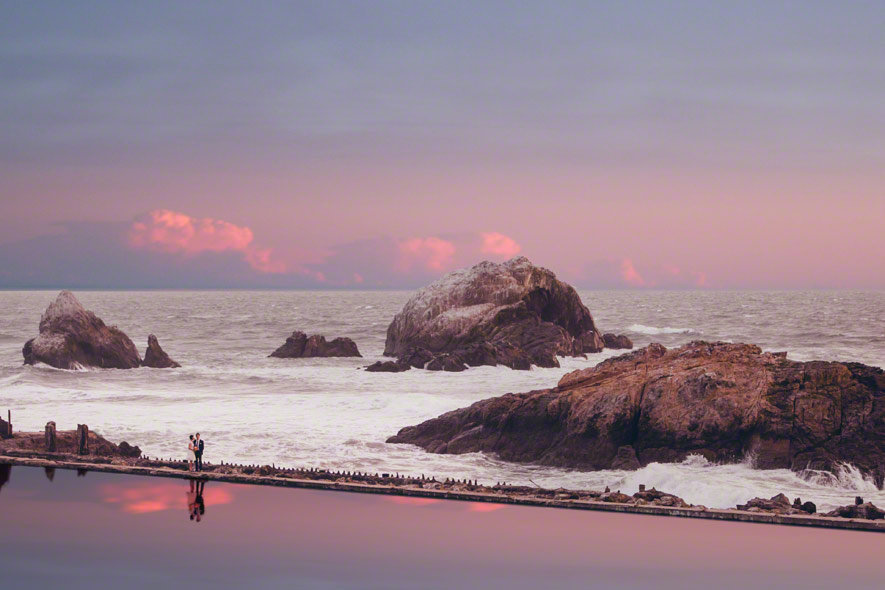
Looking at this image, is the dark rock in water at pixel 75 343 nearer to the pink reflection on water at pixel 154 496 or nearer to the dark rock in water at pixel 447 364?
the dark rock in water at pixel 447 364

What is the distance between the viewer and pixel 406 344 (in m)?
67.5

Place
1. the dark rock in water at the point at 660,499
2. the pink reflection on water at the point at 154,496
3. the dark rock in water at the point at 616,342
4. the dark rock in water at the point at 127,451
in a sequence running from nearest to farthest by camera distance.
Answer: the pink reflection on water at the point at 154,496 → the dark rock in water at the point at 660,499 → the dark rock in water at the point at 127,451 → the dark rock in water at the point at 616,342

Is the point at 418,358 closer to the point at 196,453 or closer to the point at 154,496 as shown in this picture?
the point at 196,453

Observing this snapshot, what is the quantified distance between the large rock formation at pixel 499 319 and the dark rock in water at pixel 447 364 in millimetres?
599

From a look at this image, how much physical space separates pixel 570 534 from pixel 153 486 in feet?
31.9

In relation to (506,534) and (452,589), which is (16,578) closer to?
(452,589)

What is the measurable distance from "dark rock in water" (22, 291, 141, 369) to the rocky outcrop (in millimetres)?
11461

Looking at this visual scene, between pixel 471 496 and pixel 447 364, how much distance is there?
35.8m

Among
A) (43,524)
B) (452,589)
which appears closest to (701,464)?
(452,589)

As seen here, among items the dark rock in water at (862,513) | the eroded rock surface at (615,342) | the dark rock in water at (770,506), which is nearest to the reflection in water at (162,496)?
the dark rock in water at (770,506)

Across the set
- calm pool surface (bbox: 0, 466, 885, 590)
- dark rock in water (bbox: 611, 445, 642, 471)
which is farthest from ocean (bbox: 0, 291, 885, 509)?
calm pool surface (bbox: 0, 466, 885, 590)

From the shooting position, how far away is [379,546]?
17000 mm

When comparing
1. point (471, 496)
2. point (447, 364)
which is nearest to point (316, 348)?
point (447, 364)

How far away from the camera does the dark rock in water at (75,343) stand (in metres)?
60.9
